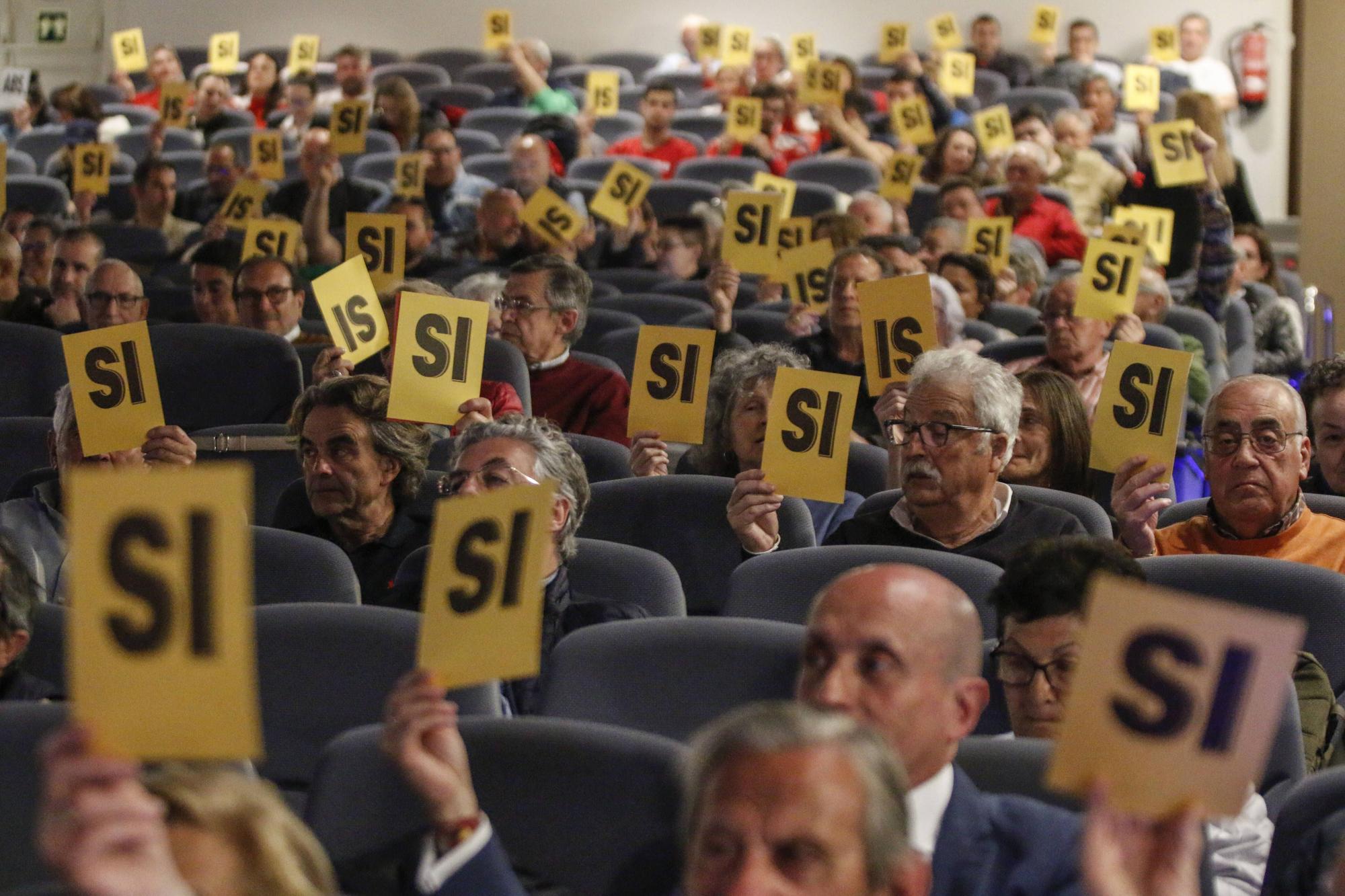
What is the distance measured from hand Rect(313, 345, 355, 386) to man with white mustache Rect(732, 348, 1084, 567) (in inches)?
51.8

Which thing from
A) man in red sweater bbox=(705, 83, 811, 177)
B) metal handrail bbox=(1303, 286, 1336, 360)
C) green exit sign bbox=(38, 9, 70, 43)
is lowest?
metal handrail bbox=(1303, 286, 1336, 360)

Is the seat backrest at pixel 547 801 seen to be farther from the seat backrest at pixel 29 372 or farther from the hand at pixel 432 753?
the seat backrest at pixel 29 372

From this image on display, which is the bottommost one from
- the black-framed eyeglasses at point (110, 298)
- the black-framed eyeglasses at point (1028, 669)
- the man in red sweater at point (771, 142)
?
the black-framed eyeglasses at point (1028, 669)

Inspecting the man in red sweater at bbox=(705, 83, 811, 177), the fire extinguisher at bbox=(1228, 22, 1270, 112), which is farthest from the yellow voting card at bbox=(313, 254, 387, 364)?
the fire extinguisher at bbox=(1228, 22, 1270, 112)

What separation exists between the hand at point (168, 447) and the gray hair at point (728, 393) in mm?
1190

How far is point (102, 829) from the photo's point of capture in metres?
1.43

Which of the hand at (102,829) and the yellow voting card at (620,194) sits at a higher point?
the yellow voting card at (620,194)

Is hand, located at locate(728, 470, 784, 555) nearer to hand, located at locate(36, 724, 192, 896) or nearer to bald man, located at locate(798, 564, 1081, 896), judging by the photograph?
bald man, located at locate(798, 564, 1081, 896)

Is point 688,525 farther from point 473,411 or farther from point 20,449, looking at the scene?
point 20,449

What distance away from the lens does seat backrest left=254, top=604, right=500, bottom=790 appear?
8.80ft

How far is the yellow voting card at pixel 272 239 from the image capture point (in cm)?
619

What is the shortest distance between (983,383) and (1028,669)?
1104 millimetres

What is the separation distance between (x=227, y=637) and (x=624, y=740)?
704 millimetres

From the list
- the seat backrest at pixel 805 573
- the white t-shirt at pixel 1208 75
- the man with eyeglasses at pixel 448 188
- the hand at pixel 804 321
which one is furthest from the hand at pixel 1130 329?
the white t-shirt at pixel 1208 75
